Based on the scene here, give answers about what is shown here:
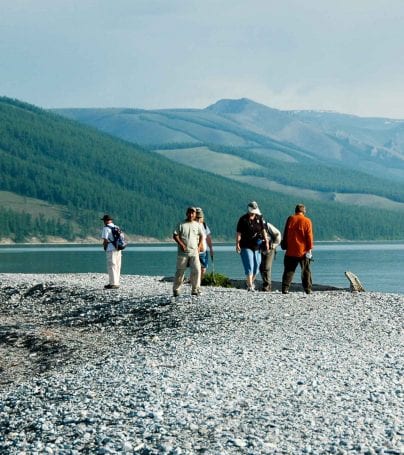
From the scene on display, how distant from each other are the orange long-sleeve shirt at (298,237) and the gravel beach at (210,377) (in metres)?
1.37

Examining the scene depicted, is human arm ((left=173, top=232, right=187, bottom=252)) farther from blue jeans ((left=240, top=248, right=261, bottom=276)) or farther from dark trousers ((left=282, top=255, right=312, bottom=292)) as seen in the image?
dark trousers ((left=282, top=255, right=312, bottom=292))

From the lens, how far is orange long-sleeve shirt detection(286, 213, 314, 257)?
2578cm

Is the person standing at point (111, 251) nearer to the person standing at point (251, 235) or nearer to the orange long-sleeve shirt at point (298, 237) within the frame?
the person standing at point (251, 235)

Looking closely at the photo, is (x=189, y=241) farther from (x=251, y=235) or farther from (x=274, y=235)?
(x=274, y=235)

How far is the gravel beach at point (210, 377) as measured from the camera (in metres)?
12.0

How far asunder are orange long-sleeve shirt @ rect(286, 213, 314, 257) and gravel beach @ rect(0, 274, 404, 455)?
4.50ft

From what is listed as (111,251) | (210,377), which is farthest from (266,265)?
(210,377)

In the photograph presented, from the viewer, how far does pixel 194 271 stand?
2595 cm

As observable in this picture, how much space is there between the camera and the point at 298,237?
1019 inches

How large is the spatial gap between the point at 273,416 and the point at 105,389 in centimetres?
342

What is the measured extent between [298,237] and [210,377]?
36.2 feet

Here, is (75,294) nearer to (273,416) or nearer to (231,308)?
(231,308)

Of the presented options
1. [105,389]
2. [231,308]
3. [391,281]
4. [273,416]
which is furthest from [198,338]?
[391,281]

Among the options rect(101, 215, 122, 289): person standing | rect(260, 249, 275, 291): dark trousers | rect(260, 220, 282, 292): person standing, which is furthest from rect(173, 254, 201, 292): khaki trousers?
rect(101, 215, 122, 289): person standing
